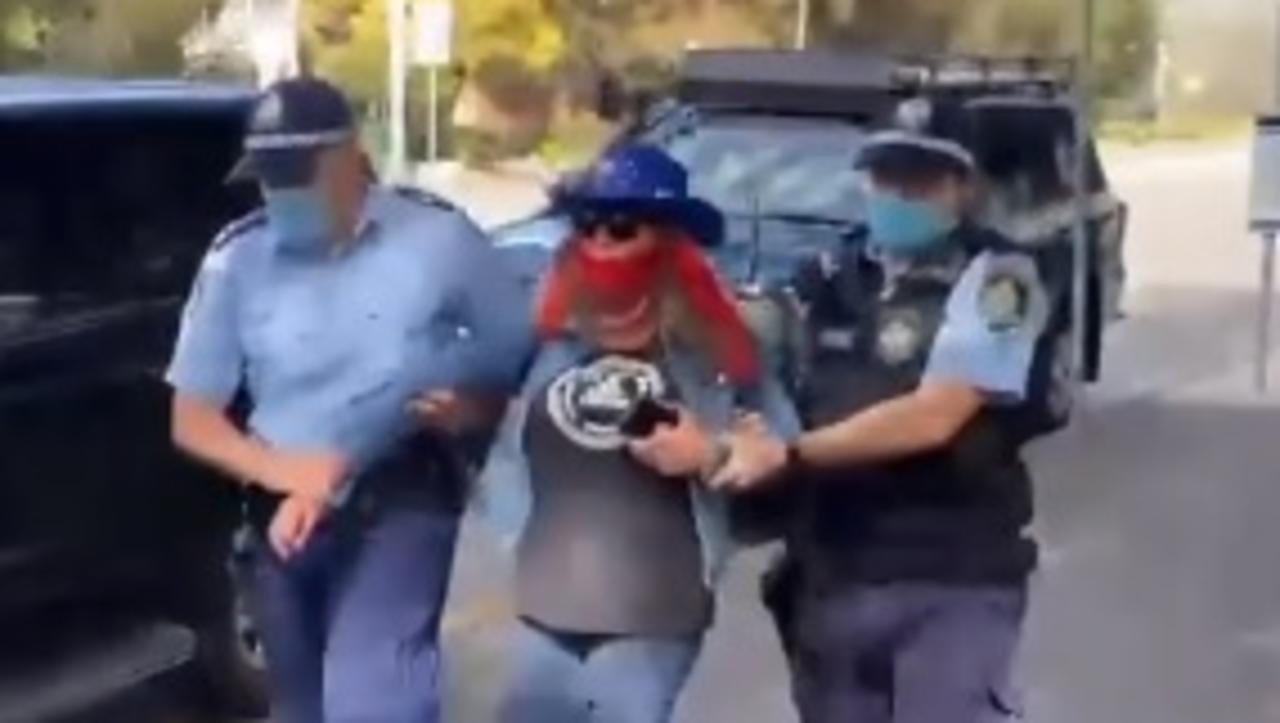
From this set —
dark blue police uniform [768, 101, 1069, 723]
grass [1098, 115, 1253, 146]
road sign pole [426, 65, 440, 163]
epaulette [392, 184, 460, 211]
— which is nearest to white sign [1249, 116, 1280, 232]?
grass [1098, 115, 1253, 146]

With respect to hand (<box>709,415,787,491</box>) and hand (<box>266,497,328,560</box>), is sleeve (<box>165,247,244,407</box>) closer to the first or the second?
hand (<box>266,497,328,560</box>)

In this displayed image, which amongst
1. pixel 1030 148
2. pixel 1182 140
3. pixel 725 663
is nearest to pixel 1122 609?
pixel 725 663

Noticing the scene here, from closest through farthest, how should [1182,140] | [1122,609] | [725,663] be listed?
[725,663]
[1122,609]
[1182,140]

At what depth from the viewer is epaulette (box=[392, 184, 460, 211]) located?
5121 millimetres

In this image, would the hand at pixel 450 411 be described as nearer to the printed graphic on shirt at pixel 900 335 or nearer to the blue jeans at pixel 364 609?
the blue jeans at pixel 364 609

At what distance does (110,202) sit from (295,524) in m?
2.32

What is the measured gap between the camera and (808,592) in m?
4.86

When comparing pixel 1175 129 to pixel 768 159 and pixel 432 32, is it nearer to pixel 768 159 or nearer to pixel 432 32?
pixel 432 32

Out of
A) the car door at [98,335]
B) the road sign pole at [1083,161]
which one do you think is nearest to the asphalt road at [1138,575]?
the road sign pole at [1083,161]

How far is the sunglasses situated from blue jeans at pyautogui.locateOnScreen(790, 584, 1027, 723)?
0.67m

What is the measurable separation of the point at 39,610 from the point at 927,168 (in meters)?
2.68

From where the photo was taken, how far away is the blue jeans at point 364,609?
16.4 feet

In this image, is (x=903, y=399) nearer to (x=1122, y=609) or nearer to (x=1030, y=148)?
(x=1122, y=609)

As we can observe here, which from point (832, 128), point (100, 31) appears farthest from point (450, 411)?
point (100, 31)
